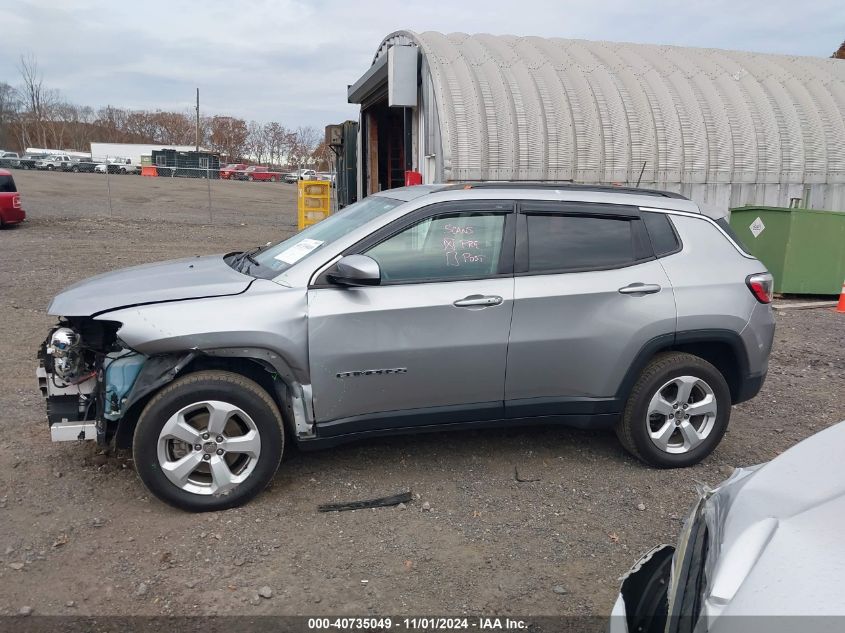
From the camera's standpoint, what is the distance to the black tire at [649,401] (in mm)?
4352

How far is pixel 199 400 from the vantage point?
367 centimetres

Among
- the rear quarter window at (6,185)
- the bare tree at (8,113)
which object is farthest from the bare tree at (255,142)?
the rear quarter window at (6,185)

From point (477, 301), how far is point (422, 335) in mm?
388

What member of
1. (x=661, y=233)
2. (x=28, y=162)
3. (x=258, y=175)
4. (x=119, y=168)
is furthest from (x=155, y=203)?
(x=258, y=175)

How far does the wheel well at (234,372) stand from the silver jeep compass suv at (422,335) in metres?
0.01

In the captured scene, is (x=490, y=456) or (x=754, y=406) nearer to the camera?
(x=490, y=456)

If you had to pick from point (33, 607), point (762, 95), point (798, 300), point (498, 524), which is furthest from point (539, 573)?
point (762, 95)

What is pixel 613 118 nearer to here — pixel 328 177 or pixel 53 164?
pixel 328 177

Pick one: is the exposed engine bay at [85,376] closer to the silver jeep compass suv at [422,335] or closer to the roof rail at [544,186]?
the silver jeep compass suv at [422,335]

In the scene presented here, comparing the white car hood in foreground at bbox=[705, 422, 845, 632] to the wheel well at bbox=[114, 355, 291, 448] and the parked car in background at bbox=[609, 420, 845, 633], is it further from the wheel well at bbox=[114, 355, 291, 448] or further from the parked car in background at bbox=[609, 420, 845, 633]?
the wheel well at bbox=[114, 355, 291, 448]

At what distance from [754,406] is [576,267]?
8.86 feet

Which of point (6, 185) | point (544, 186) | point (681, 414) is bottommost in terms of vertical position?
point (681, 414)

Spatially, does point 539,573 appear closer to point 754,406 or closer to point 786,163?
point 754,406

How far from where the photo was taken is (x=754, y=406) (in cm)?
584
